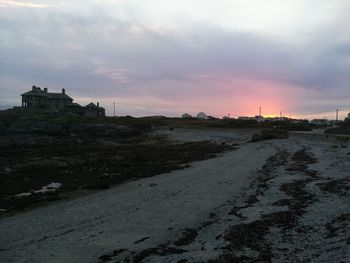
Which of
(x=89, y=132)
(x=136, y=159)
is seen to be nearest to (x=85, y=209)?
(x=136, y=159)

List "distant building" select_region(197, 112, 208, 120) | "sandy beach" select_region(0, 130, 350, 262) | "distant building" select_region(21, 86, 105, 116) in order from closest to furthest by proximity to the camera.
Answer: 1. "sandy beach" select_region(0, 130, 350, 262)
2. "distant building" select_region(21, 86, 105, 116)
3. "distant building" select_region(197, 112, 208, 120)

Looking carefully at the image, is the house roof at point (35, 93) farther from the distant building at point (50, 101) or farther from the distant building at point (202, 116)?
the distant building at point (202, 116)

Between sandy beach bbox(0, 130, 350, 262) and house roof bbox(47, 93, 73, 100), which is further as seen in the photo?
house roof bbox(47, 93, 73, 100)

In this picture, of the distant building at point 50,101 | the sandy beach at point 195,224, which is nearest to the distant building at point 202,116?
the distant building at point 50,101

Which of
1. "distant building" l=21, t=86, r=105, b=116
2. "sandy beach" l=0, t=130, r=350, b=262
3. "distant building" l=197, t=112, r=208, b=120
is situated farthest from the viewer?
"distant building" l=197, t=112, r=208, b=120

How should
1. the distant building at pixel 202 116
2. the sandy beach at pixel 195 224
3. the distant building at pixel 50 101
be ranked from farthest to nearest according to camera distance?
1. the distant building at pixel 202 116
2. the distant building at pixel 50 101
3. the sandy beach at pixel 195 224

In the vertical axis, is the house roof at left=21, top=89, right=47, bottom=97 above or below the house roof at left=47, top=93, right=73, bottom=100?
above

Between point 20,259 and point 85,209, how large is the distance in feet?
19.4

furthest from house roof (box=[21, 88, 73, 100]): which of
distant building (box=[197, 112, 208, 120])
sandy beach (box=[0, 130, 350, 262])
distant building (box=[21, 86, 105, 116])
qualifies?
sandy beach (box=[0, 130, 350, 262])

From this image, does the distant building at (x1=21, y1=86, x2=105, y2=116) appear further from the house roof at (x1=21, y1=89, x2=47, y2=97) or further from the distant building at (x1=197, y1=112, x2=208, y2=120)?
the distant building at (x1=197, y1=112, x2=208, y2=120)

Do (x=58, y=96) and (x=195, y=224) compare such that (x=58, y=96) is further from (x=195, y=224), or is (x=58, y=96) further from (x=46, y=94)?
(x=195, y=224)

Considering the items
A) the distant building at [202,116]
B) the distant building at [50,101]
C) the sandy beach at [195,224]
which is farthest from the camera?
the distant building at [202,116]

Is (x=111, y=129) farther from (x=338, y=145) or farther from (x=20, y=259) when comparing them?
(x=20, y=259)

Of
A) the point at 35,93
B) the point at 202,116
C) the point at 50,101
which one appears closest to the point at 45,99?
the point at 50,101
